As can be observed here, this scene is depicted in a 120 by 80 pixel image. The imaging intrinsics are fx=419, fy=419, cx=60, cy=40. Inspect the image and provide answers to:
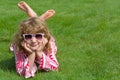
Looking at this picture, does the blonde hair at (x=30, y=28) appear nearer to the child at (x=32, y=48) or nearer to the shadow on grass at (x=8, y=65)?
the child at (x=32, y=48)

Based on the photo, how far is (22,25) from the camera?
625 cm

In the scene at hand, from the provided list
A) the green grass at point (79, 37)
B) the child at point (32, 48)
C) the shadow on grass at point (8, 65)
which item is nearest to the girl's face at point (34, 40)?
the child at point (32, 48)

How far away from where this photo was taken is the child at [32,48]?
20.2 feet

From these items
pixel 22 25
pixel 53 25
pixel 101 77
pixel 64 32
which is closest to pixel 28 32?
pixel 22 25

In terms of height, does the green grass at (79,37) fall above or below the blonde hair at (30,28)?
below

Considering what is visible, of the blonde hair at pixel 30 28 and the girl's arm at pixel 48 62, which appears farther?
the girl's arm at pixel 48 62

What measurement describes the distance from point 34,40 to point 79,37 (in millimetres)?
2728

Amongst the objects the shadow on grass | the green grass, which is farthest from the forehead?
the shadow on grass

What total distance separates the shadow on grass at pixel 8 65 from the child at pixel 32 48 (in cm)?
31

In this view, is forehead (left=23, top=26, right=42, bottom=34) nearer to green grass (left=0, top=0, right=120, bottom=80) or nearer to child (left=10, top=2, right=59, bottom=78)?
child (left=10, top=2, right=59, bottom=78)

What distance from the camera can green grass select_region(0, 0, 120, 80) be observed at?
632 cm

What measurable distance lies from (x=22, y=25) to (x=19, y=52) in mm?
439

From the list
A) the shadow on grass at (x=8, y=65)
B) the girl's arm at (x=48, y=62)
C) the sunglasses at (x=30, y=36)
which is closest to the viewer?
the sunglasses at (x=30, y=36)

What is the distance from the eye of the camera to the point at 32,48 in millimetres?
6199
